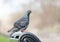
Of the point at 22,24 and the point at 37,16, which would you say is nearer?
the point at 22,24

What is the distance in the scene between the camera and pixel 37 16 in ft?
7.38

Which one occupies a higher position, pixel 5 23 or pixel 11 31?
pixel 5 23

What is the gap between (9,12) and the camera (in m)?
2.26

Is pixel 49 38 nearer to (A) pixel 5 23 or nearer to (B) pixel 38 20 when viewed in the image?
(B) pixel 38 20

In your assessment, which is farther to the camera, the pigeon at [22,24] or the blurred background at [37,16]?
the blurred background at [37,16]

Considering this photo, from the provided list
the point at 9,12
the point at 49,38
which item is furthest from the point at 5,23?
the point at 49,38

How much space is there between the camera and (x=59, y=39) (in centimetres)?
217

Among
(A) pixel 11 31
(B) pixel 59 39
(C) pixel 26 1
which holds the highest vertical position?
(C) pixel 26 1

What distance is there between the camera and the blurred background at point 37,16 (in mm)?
2193

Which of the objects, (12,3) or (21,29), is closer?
(21,29)

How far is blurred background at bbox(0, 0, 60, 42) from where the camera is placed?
2.19 m

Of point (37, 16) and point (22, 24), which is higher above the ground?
point (37, 16)

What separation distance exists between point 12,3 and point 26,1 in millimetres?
169

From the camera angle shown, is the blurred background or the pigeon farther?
the blurred background
